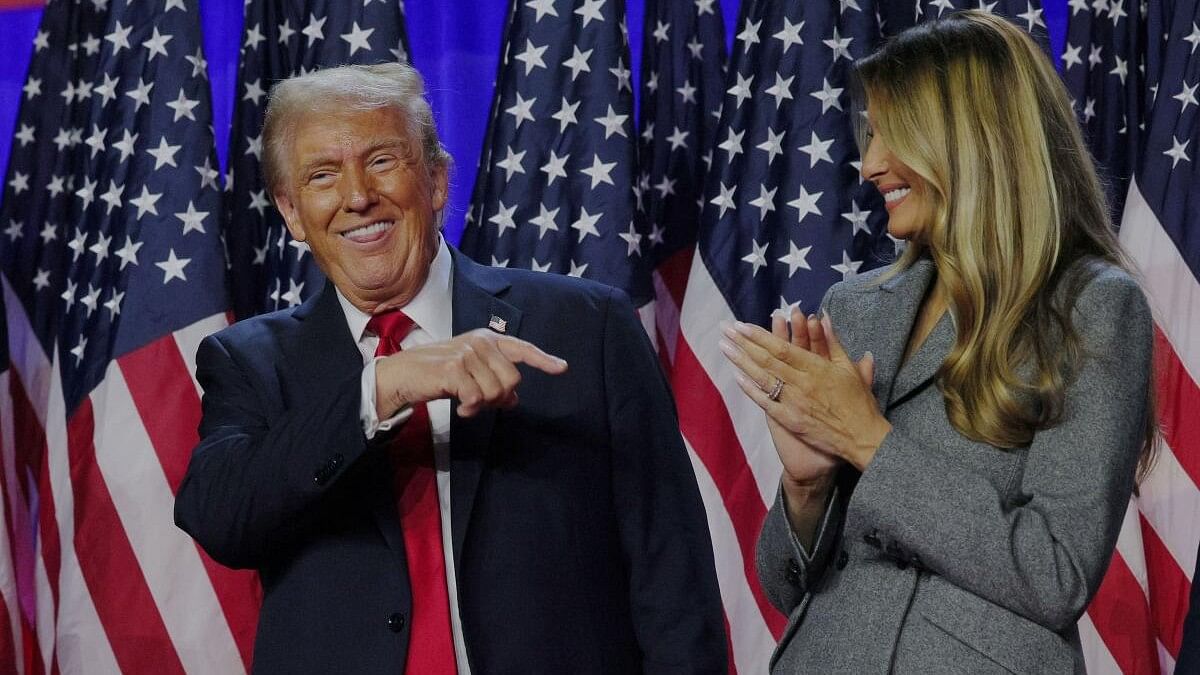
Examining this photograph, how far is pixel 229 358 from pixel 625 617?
748mm

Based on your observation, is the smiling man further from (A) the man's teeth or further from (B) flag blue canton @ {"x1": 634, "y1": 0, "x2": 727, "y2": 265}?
(B) flag blue canton @ {"x1": 634, "y1": 0, "x2": 727, "y2": 265}

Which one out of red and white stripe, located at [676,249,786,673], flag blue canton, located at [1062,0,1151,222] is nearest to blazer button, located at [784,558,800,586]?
red and white stripe, located at [676,249,786,673]

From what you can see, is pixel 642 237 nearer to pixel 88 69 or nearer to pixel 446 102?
pixel 446 102

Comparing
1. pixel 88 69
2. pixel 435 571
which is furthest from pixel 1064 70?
pixel 88 69

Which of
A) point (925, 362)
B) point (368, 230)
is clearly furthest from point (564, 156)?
point (925, 362)

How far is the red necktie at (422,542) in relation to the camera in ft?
6.12

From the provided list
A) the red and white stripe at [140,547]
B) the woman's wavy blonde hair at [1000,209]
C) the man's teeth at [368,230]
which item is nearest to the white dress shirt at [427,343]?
the man's teeth at [368,230]

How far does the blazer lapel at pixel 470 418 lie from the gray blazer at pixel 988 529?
52 cm

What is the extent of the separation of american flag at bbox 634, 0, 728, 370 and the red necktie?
1641mm

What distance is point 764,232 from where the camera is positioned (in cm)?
337

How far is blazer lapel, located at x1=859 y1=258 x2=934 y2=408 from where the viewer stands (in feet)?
5.74

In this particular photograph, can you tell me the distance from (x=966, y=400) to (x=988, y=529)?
0.57 feet

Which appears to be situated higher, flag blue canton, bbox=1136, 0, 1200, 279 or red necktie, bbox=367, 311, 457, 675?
flag blue canton, bbox=1136, 0, 1200, 279

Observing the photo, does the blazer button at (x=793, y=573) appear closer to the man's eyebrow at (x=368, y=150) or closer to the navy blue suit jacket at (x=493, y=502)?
the navy blue suit jacket at (x=493, y=502)
